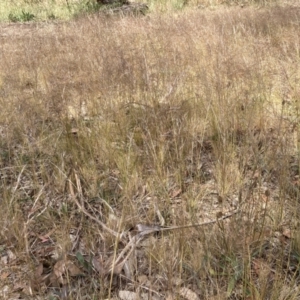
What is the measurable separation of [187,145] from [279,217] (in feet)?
2.34

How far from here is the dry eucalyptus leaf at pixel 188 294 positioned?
1276 mm

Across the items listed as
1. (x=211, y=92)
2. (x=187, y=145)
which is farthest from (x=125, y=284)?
(x=211, y=92)

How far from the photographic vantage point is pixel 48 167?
2.13 meters

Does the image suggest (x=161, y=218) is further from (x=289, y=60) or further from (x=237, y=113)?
(x=289, y=60)

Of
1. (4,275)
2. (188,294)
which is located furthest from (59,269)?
(188,294)

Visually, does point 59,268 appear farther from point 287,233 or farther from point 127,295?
point 287,233

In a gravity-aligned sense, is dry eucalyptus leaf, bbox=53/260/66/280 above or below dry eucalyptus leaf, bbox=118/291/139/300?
above

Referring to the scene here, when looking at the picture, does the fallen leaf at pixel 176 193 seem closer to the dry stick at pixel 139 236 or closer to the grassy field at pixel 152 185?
the grassy field at pixel 152 185

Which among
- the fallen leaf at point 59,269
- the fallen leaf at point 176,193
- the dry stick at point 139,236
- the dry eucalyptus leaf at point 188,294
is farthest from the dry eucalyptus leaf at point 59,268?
the fallen leaf at point 176,193

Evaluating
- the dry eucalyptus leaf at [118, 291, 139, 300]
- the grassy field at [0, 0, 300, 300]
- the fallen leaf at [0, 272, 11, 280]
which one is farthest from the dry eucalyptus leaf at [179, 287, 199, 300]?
the fallen leaf at [0, 272, 11, 280]

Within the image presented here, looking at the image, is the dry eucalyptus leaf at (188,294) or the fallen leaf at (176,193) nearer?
the dry eucalyptus leaf at (188,294)

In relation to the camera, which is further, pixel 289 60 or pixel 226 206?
pixel 289 60

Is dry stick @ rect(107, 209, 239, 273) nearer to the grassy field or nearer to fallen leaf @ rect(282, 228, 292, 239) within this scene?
the grassy field

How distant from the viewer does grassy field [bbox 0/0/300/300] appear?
53.4 inches
